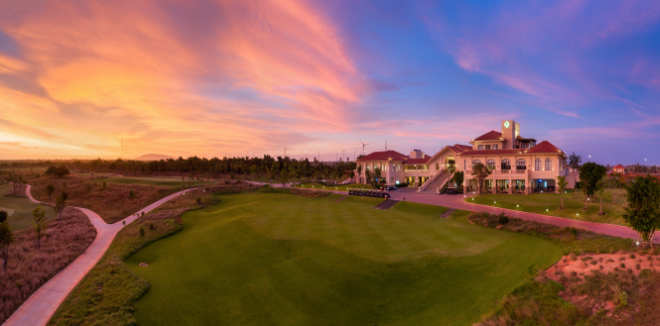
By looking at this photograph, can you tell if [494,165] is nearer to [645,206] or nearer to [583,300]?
[645,206]

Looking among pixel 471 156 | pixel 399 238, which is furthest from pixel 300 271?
pixel 471 156

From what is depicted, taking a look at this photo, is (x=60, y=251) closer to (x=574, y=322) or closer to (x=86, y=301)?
(x=86, y=301)

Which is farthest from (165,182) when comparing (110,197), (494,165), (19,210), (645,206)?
(645,206)

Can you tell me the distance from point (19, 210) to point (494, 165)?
297 feet

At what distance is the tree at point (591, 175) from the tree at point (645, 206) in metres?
18.7

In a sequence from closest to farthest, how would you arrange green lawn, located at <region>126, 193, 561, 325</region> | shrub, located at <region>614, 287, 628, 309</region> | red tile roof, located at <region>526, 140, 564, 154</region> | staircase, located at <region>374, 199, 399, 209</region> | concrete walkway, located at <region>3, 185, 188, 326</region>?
shrub, located at <region>614, 287, 628, 309</region> < green lawn, located at <region>126, 193, 561, 325</region> < concrete walkway, located at <region>3, 185, 188, 326</region> < staircase, located at <region>374, 199, 399, 209</region> < red tile roof, located at <region>526, 140, 564, 154</region>

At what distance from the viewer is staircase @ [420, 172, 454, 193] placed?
6465cm

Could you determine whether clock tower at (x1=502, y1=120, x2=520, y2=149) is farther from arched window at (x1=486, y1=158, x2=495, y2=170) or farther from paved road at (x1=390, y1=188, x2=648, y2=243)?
paved road at (x1=390, y1=188, x2=648, y2=243)

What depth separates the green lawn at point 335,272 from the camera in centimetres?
1744

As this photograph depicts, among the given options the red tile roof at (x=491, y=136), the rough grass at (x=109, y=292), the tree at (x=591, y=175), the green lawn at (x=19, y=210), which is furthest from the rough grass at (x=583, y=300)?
the green lawn at (x=19, y=210)

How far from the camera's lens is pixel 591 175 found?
38188 mm

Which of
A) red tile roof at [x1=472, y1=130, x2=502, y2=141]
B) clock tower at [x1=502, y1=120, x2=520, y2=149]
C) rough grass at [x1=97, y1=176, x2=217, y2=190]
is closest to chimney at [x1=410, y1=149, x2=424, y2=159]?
red tile roof at [x1=472, y1=130, x2=502, y2=141]

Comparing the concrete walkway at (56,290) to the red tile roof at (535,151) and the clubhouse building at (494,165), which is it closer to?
the clubhouse building at (494,165)

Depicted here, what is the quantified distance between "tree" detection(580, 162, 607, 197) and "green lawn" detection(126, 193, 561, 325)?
1798 centimetres
